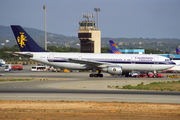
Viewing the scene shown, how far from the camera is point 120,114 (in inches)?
757

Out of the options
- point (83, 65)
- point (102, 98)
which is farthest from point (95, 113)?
point (83, 65)

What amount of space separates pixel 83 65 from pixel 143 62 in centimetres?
1069

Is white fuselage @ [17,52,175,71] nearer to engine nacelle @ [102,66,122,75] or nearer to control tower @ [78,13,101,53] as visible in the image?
engine nacelle @ [102,66,122,75]

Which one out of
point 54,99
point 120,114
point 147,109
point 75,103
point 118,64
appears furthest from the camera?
point 118,64

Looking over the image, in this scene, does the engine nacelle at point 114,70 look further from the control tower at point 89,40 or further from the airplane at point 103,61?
the control tower at point 89,40

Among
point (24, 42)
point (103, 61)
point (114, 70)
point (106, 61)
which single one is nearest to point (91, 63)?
point (103, 61)

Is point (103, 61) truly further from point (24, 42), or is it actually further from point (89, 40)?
point (89, 40)

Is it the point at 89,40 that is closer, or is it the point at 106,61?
the point at 106,61

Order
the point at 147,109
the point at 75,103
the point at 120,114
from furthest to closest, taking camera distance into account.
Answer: the point at 75,103 → the point at 147,109 → the point at 120,114

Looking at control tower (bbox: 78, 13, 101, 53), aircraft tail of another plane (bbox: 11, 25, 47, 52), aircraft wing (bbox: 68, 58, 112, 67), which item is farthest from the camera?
control tower (bbox: 78, 13, 101, 53)

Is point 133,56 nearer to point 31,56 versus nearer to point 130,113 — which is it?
point 31,56

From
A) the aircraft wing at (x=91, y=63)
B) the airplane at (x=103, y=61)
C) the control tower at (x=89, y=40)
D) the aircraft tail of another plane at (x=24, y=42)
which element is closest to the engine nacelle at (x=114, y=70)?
the airplane at (x=103, y=61)

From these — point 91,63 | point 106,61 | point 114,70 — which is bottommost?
point 114,70

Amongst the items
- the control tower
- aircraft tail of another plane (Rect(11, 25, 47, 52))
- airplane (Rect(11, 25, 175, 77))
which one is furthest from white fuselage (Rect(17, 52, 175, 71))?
the control tower
